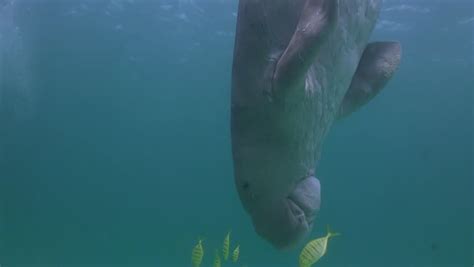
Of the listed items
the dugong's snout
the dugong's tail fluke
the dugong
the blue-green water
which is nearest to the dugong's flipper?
the dugong

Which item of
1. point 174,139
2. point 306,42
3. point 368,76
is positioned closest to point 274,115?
point 306,42

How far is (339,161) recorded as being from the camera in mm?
73500

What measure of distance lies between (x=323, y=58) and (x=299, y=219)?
3.27ft

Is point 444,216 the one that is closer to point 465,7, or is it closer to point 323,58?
point 465,7

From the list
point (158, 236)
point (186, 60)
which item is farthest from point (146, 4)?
point (158, 236)

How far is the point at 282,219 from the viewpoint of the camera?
284 centimetres

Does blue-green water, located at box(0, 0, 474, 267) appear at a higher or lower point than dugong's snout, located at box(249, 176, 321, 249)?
lower

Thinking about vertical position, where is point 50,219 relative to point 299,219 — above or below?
below

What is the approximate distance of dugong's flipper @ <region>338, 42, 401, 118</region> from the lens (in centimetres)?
389

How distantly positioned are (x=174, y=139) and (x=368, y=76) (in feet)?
210

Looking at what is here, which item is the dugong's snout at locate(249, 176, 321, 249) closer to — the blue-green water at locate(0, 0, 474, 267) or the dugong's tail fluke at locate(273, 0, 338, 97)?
the dugong's tail fluke at locate(273, 0, 338, 97)

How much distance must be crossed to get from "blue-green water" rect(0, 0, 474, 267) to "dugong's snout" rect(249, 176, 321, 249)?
7.20 ft

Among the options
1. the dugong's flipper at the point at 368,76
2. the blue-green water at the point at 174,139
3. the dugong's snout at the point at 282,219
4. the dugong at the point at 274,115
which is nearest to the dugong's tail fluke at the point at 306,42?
the dugong at the point at 274,115

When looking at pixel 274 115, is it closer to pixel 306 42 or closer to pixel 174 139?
pixel 306 42
